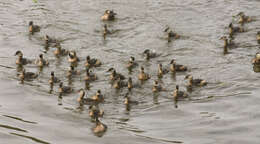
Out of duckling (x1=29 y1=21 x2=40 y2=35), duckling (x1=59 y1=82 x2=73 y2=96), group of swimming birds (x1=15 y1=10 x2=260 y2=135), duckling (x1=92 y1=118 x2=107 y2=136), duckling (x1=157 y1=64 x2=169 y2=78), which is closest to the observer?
duckling (x1=92 y1=118 x2=107 y2=136)

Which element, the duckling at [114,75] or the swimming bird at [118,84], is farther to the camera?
the duckling at [114,75]

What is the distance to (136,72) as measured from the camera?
1354 cm

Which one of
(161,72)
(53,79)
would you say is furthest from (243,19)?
(53,79)

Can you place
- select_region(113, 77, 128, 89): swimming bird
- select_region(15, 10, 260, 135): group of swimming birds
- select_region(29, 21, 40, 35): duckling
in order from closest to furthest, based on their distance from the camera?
select_region(15, 10, 260, 135): group of swimming birds < select_region(113, 77, 128, 89): swimming bird < select_region(29, 21, 40, 35): duckling

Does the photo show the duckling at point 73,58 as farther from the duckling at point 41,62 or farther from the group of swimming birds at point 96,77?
the duckling at point 41,62

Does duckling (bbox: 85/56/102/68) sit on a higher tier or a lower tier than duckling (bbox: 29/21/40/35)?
lower

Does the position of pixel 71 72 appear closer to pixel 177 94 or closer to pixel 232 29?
pixel 177 94

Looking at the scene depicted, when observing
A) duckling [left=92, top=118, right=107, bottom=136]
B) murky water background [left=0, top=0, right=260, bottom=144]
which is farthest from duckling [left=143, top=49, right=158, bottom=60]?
duckling [left=92, top=118, right=107, bottom=136]

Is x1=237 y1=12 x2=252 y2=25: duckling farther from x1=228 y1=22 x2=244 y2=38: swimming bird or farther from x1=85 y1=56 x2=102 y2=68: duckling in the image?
x1=85 y1=56 x2=102 y2=68: duckling

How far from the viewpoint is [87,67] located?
43.7 feet

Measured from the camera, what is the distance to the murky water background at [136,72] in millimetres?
10648

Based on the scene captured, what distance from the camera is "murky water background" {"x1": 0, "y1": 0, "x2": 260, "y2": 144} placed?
10.6m

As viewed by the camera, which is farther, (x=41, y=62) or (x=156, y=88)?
(x=41, y=62)

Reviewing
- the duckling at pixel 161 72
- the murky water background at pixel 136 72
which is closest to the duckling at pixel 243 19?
the murky water background at pixel 136 72
